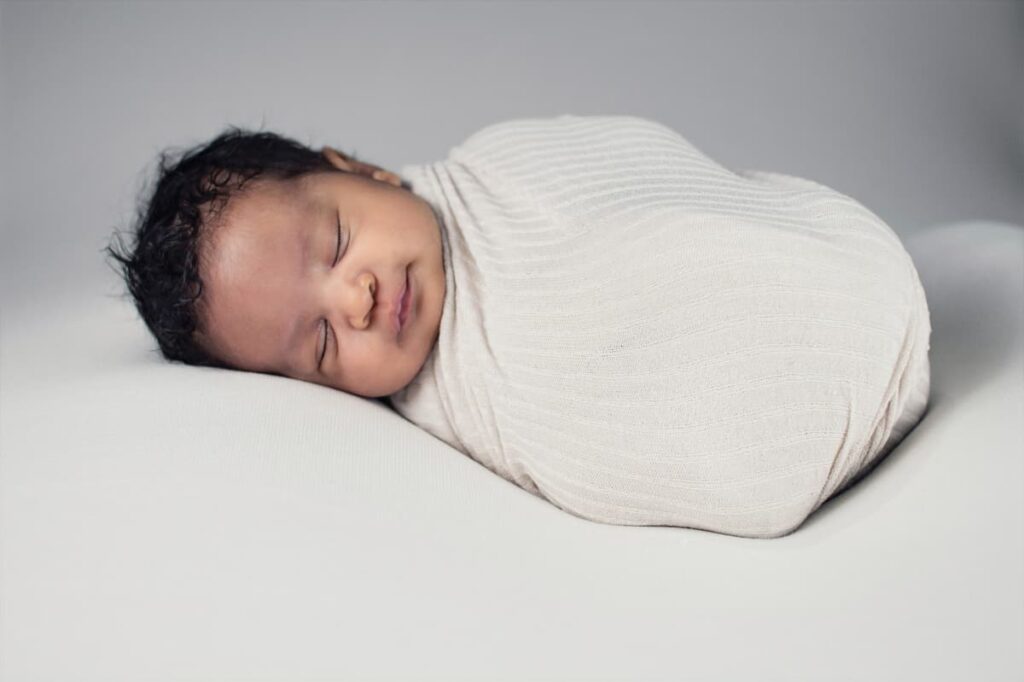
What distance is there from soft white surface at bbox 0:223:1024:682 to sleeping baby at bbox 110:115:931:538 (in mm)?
59

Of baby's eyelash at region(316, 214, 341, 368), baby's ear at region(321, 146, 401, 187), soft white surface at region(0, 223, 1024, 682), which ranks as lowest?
soft white surface at region(0, 223, 1024, 682)

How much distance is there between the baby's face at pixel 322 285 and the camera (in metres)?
1.27

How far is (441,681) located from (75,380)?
71cm

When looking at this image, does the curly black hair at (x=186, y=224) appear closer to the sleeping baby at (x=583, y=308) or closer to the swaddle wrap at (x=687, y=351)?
the sleeping baby at (x=583, y=308)

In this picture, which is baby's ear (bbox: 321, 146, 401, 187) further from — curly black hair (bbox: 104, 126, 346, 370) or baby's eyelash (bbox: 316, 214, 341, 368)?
baby's eyelash (bbox: 316, 214, 341, 368)

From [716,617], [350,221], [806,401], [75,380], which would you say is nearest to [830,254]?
[806,401]

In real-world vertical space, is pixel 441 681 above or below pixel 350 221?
below

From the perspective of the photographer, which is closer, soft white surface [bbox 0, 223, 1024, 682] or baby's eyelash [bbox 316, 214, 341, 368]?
soft white surface [bbox 0, 223, 1024, 682]

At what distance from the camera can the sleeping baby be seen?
112 centimetres

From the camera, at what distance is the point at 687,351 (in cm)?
114

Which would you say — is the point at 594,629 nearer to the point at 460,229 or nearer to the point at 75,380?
the point at 460,229

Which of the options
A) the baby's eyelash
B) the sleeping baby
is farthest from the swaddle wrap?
the baby's eyelash

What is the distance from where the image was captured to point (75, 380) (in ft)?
4.31

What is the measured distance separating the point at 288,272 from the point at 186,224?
0.14 m
